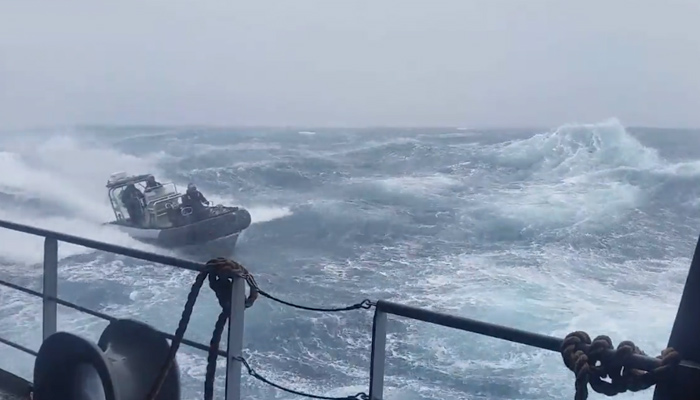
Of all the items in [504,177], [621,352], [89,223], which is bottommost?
[89,223]

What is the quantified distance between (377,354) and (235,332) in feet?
1.71

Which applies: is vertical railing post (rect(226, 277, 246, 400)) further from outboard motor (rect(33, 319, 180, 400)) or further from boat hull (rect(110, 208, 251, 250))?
boat hull (rect(110, 208, 251, 250))

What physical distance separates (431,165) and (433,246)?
979cm

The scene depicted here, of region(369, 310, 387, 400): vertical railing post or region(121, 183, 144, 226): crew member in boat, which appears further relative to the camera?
region(121, 183, 144, 226): crew member in boat

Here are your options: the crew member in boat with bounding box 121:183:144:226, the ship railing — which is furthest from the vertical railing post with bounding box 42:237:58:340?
the crew member in boat with bounding box 121:183:144:226

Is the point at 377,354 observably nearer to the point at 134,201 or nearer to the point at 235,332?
the point at 235,332

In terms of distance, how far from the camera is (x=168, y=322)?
13.5 m

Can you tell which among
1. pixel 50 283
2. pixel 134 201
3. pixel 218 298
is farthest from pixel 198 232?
pixel 218 298

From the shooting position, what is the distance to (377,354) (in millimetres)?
1705

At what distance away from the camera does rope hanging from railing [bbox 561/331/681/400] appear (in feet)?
3.98

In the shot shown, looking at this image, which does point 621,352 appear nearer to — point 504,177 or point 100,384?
point 100,384

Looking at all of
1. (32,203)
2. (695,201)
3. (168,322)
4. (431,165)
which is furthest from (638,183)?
(32,203)

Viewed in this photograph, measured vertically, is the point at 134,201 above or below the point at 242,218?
above

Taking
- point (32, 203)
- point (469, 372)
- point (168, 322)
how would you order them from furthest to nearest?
point (32, 203) → point (168, 322) → point (469, 372)
